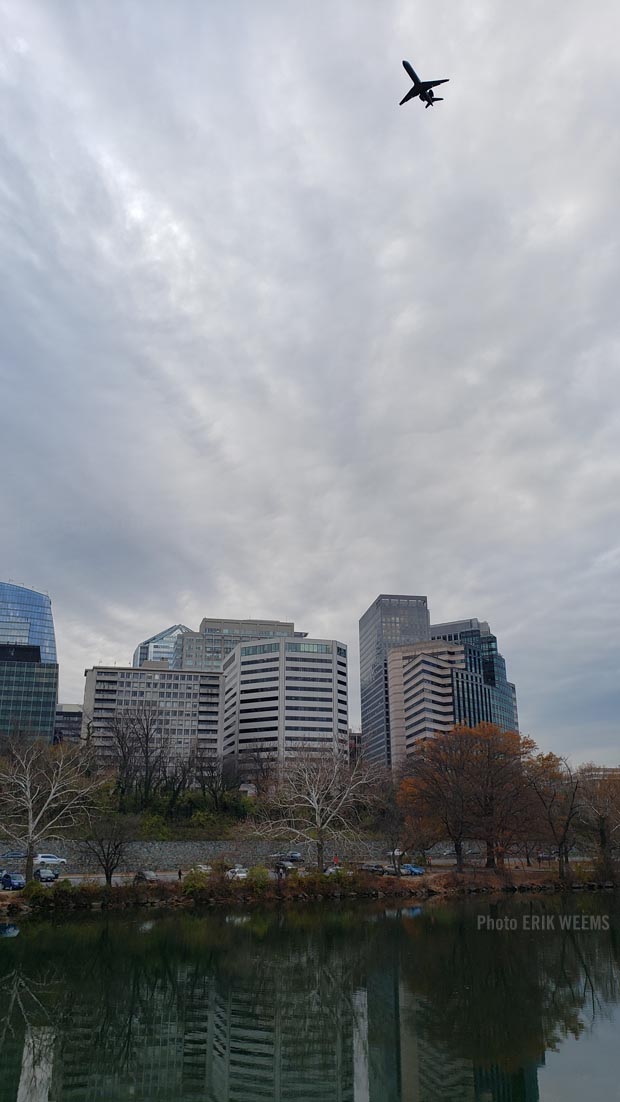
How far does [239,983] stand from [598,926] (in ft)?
69.3

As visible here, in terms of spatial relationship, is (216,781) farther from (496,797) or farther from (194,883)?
(496,797)

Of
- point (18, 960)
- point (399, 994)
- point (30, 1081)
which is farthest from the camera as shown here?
point (18, 960)

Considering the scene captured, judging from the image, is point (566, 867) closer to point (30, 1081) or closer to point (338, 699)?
point (30, 1081)

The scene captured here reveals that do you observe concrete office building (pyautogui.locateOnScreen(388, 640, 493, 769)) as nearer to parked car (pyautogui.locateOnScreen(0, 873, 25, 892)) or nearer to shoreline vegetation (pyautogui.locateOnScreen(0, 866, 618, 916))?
shoreline vegetation (pyautogui.locateOnScreen(0, 866, 618, 916))

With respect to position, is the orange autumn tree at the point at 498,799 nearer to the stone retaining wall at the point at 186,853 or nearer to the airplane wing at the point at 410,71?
the stone retaining wall at the point at 186,853

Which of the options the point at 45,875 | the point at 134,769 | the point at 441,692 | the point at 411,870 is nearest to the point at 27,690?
the point at 134,769

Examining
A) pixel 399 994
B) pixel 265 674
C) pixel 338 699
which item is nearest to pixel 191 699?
pixel 265 674

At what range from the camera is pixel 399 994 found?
22.7 metres

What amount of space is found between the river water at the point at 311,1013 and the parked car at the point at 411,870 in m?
18.7

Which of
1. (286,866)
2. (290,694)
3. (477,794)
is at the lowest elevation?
(286,866)

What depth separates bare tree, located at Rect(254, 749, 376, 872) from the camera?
5050 cm

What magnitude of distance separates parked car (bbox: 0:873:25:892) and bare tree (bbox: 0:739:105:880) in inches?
39.4

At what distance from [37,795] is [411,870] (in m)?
27.7

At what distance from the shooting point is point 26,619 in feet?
629
